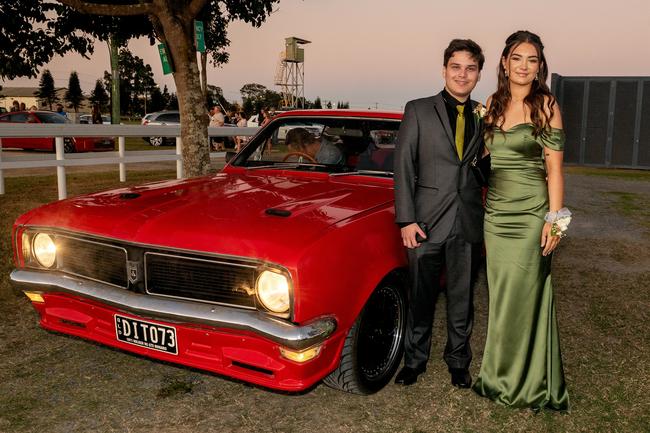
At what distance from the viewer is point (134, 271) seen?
2902 millimetres

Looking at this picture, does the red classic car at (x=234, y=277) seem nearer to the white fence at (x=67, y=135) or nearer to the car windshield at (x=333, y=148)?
the car windshield at (x=333, y=148)

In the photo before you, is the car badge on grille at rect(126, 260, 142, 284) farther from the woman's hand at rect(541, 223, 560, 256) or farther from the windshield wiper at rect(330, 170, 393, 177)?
the woman's hand at rect(541, 223, 560, 256)

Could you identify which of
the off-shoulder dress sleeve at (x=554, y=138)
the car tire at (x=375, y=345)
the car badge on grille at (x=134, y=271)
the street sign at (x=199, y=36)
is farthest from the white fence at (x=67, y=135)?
the off-shoulder dress sleeve at (x=554, y=138)

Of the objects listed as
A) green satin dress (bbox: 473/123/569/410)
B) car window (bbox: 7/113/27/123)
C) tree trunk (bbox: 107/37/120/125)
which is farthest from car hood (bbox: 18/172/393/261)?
tree trunk (bbox: 107/37/120/125)

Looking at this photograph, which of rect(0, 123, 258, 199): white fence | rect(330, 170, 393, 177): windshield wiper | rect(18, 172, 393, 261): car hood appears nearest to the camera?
rect(18, 172, 393, 261): car hood

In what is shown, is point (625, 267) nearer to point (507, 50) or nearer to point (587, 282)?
point (587, 282)

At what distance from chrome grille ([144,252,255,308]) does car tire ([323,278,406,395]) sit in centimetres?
58

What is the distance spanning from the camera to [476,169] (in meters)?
3.17

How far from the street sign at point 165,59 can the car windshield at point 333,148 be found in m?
5.54

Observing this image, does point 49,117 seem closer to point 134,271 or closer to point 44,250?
point 44,250

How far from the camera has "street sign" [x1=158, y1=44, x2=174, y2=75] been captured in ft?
Answer: 31.0

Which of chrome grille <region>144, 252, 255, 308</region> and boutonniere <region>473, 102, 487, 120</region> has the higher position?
boutonniere <region>473, 102, 487, 120</region>

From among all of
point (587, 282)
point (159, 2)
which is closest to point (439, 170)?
point (587, 282)

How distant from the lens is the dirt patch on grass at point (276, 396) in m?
2.95
